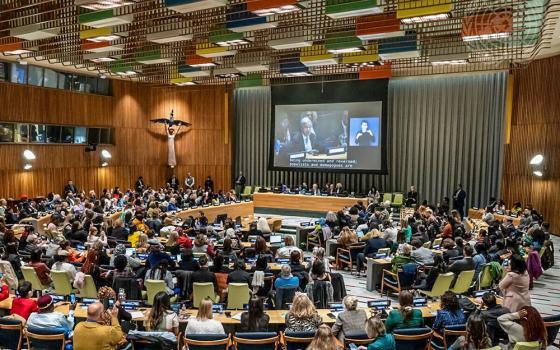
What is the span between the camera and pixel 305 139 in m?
22.7

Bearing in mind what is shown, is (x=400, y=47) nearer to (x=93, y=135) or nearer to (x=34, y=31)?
(x=34, y=31)

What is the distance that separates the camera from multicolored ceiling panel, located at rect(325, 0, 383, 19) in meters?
8.95

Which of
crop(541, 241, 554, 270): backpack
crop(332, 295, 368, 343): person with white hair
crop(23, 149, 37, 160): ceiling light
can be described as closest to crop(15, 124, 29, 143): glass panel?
crop(23, 149, 37, 160): ceiling light

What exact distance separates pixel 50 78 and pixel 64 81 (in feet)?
2.26

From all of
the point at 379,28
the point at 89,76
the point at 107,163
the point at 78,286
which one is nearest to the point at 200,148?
the point at 107,163

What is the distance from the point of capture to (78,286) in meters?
7.61


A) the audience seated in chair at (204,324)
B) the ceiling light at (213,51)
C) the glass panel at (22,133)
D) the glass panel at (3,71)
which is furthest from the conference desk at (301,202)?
the audience seated in chair at (204,324)

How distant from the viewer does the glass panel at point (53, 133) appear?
19.9m

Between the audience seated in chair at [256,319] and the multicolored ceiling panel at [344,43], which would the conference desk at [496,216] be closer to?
the multicolored ceiling panel at [344,43]

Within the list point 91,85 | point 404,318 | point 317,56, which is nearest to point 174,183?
→ point 91,85

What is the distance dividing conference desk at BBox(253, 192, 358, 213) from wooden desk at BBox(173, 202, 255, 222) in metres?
1.88

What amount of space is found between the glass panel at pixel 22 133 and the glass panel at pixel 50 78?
209 centimetres

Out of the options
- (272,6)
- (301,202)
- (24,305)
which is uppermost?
(272,6)

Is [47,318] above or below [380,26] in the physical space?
below
